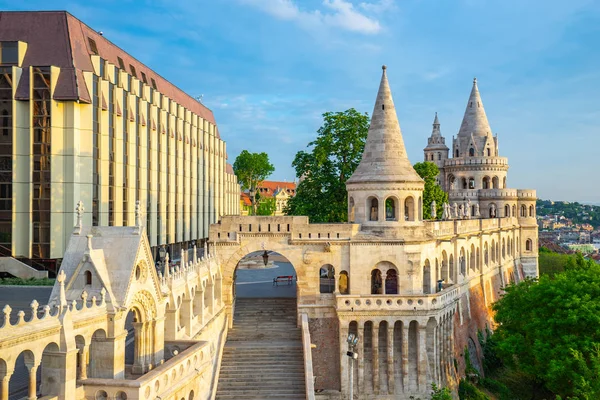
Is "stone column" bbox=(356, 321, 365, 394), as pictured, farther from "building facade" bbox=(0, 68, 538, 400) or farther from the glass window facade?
the glass window facade

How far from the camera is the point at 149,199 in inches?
1970

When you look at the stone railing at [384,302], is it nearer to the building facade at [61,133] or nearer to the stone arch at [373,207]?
the stone arch at [373,207]

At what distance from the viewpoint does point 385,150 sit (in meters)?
34.2

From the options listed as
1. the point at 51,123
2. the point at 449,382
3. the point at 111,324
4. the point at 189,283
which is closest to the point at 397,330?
the point at 449,382

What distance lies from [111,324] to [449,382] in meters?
24.0

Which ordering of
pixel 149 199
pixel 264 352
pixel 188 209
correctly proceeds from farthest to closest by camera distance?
pixel 188 209 < pixel 149 199 < pixel 264 352

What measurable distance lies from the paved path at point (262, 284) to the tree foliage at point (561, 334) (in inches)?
590

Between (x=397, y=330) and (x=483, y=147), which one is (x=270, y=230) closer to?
(x=397, y=330)

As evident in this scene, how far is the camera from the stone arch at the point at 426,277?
1358 inches

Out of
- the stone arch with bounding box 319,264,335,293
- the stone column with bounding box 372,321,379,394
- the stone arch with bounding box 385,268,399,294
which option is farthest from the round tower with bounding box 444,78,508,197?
the stone column with bounding box 372,321,379,394

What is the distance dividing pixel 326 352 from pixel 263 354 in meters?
4.30

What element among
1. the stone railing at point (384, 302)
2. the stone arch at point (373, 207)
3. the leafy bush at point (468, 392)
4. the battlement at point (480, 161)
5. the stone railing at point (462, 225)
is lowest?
the leafy bush at point (468, 392)

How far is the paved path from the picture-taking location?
39688mm

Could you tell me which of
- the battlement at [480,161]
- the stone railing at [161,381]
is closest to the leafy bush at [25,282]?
the stone railing at [161,381]
